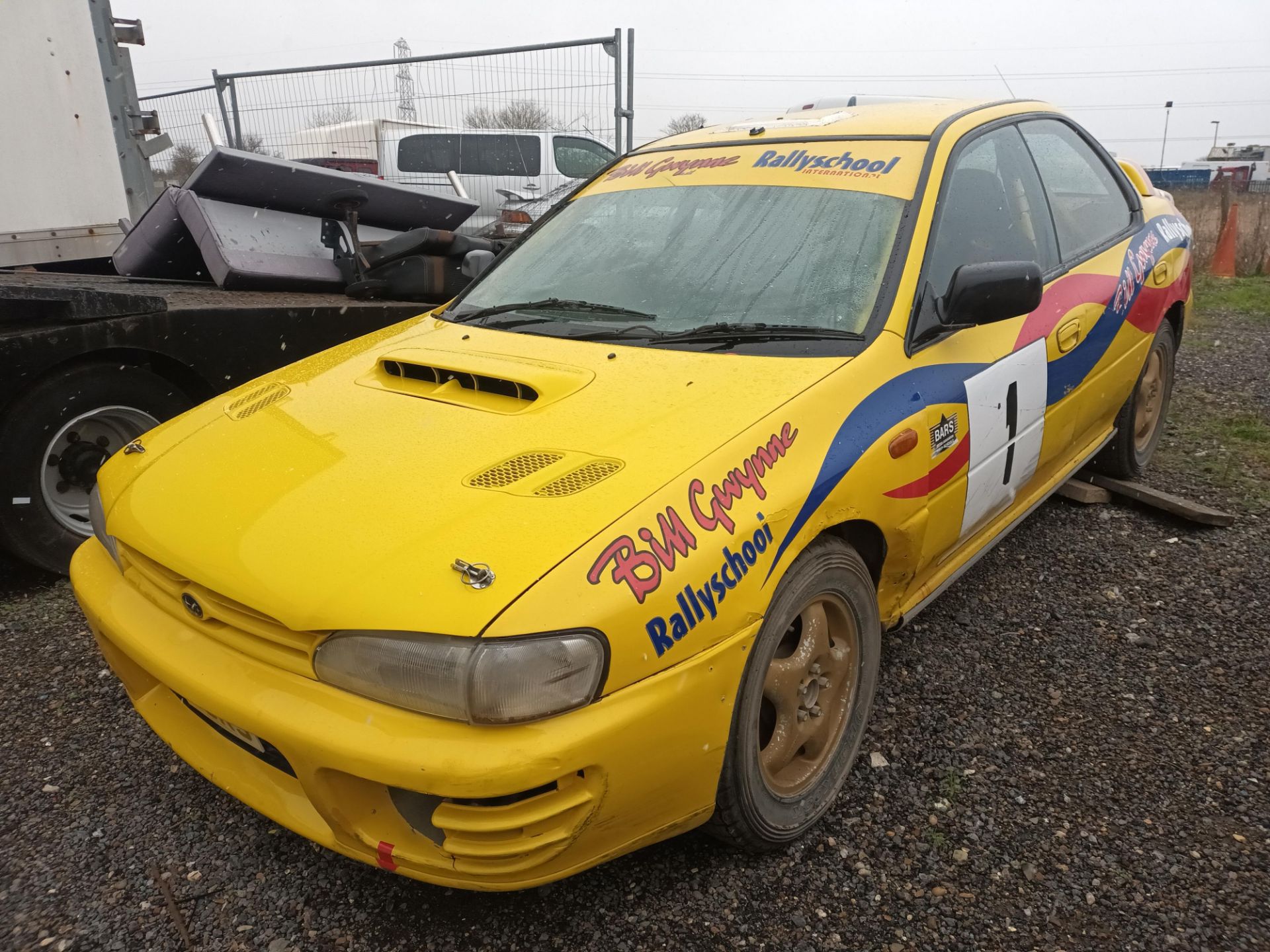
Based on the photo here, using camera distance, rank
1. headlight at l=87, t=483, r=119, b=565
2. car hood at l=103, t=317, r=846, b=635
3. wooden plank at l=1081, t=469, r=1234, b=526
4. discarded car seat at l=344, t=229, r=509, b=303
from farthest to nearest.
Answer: discarded car seat at l=344, t=229, r=509, b=303
wooden plank at l=1081, t=469, r=1234, b=526
headlight at l=87, t=483, r=119, b=565
car hood at l=103, t=317, r=846, b=635

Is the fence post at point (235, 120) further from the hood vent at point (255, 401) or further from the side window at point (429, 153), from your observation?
the hood vent at point (255, 401)

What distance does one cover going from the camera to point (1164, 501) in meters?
3.96

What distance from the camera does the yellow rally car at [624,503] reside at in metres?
1.60

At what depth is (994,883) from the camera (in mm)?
2045

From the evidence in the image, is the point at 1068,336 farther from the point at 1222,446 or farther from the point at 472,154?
the point at 472,154

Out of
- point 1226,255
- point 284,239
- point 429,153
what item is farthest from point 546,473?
point 1226,255

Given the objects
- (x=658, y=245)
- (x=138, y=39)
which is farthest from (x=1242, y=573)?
(x=138, y=39)

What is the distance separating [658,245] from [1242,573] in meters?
2.63

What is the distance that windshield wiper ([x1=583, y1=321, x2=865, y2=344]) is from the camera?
231 cm

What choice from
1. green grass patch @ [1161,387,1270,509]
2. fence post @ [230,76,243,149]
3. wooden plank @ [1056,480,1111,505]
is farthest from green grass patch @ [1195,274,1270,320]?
fence post @ [230,76,243,149]

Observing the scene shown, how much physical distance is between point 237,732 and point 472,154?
365 inches

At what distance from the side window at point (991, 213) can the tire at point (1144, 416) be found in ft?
3.98

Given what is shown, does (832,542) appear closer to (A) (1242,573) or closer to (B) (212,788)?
(B) (212,788)

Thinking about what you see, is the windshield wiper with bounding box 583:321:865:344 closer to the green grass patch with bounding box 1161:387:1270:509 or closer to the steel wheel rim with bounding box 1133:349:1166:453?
the steel wheel rim with bounding box 1133:349:1166:453
